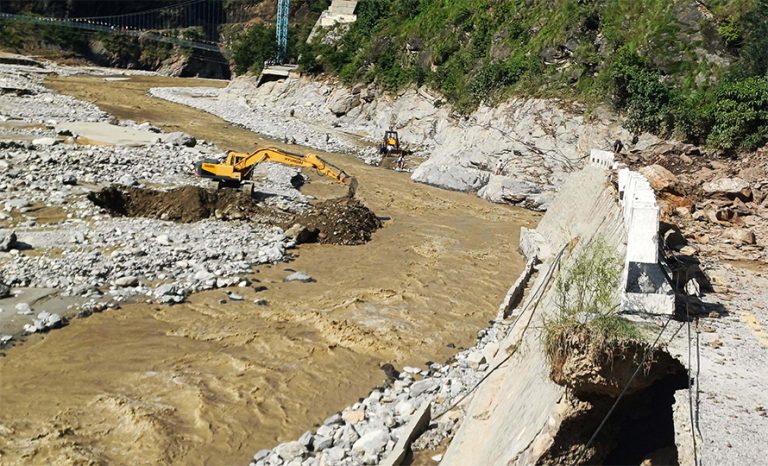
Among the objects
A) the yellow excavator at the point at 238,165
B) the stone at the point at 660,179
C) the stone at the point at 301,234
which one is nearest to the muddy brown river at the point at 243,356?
the stone at the point at 301,234

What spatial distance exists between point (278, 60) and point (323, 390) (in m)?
51.0

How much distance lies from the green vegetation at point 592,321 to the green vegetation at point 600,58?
15.5 m

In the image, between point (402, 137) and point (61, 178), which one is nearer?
point (61, 178)

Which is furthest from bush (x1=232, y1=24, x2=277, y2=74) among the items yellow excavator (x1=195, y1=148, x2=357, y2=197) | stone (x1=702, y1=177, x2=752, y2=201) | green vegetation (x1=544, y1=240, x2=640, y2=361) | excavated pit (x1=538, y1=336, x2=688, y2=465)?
excavated pit (x1=538, y1=336, x2=688, y2=465)

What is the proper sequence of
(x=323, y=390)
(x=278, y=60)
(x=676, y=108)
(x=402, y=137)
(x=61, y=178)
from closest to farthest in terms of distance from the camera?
(x=323, y=390) → (x=61, y=178) → (x=676, y=108) → (x=402, y=137) → (x=278, y=60)

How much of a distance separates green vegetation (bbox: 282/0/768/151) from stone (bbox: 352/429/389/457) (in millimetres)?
16464

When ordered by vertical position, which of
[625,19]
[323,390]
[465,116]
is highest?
[625,19]

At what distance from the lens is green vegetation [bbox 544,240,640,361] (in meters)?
5.81

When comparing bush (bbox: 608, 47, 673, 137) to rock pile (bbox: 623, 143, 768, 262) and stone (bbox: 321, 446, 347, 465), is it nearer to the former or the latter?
rock pile (bbox: 623, 143, 768, 262)

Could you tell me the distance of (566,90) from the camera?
29156 mm

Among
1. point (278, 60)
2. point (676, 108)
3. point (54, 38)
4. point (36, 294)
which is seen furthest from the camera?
point (54, 38)

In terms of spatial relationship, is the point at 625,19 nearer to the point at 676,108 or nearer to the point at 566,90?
the point at 566,90

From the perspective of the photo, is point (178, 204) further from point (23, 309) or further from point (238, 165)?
point (23, 309)

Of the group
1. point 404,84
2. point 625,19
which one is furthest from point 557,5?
point 404,84
